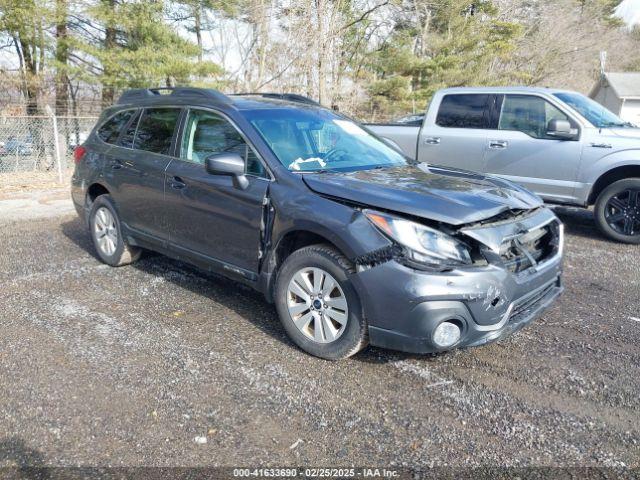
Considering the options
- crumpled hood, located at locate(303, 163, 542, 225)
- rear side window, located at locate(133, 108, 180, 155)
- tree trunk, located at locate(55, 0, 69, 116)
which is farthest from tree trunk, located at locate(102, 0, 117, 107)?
crumpled hood, located at locate(303, 163, 542, 225)

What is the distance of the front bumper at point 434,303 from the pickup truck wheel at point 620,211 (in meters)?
4.10

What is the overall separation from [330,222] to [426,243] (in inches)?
24.0

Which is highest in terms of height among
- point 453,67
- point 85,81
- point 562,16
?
point 562,16

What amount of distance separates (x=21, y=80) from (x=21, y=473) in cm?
1524

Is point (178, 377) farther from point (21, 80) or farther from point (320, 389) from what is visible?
point (21, 80)

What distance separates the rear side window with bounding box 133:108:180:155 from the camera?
4434 mm

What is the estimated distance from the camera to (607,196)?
6.33 metres

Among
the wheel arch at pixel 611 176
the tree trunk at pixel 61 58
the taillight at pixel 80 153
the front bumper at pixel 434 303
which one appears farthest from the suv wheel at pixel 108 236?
the tree trunk at pixel 61 58

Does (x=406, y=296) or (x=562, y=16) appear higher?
(x=562, y=16)

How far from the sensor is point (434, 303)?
111 inches

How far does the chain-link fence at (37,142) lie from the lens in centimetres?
1086

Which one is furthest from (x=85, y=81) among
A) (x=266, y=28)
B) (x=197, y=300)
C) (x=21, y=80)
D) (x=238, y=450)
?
(x=238, y=450)

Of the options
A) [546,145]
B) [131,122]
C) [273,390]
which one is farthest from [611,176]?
[131,122]

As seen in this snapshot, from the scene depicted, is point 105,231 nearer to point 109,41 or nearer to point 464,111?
point 464,111
